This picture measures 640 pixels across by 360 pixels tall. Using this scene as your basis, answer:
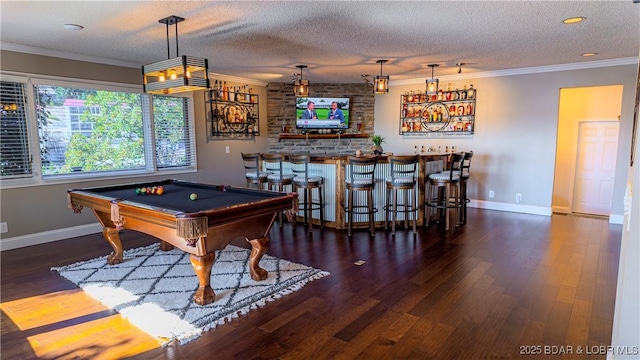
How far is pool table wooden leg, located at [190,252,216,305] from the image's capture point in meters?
2.88

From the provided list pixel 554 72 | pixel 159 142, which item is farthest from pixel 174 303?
pixel 554 72

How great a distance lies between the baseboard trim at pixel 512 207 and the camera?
628 cm

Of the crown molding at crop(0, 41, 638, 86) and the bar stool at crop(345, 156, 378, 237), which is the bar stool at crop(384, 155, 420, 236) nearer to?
the bar stool at crop(345, 156, 378, 237)

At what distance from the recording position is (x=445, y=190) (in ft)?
18.3

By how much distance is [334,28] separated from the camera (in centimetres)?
379

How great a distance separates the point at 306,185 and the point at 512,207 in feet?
13.0

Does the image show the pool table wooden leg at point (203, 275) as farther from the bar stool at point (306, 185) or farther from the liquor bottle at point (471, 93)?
the liquor bottle at point (471, 93)

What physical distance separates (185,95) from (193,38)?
7.17ft

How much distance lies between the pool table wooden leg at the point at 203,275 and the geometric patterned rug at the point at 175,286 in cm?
6

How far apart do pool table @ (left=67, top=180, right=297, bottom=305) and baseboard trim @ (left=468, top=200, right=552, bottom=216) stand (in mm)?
4803

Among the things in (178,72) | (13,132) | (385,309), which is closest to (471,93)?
(385,309)

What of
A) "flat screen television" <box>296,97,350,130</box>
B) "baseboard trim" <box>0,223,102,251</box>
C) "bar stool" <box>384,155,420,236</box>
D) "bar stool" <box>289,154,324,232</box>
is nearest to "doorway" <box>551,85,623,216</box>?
"bar stool" <box>384,155,420,236</box>

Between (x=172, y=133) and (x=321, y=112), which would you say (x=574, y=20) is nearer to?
(x=321, y=112)

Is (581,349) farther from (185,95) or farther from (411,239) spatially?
(185,95)
